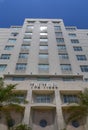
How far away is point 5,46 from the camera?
132ft

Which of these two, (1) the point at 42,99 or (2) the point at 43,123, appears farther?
(1) the point at 42,99

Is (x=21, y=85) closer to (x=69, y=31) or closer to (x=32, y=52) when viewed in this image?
(x=32, y=52)

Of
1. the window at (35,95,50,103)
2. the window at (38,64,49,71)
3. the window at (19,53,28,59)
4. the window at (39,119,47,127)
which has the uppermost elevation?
the window at (19,53,28,59)

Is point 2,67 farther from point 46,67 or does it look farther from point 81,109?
point 81,109

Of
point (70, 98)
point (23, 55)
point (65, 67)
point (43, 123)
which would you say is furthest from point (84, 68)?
point (43, 123)

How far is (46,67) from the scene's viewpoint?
33188mm

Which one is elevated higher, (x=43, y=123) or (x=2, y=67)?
(x=2, y=67)

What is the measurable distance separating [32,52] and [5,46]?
7.37 metres

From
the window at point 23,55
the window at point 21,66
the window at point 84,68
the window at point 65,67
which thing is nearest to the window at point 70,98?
the window at point 65,67

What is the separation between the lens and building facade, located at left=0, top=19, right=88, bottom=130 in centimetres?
2309

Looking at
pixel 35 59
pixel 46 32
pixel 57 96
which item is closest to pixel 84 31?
pixel 46 32

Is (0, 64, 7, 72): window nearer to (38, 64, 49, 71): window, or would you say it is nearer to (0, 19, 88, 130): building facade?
(0, 19, 88, 130): building facade

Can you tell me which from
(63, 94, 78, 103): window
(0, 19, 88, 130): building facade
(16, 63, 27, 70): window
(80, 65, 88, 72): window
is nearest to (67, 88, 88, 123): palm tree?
(0, 19, 88, 130): building facade

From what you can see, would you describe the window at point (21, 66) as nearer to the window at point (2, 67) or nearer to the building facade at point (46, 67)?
the building facade at point (46, 67)
